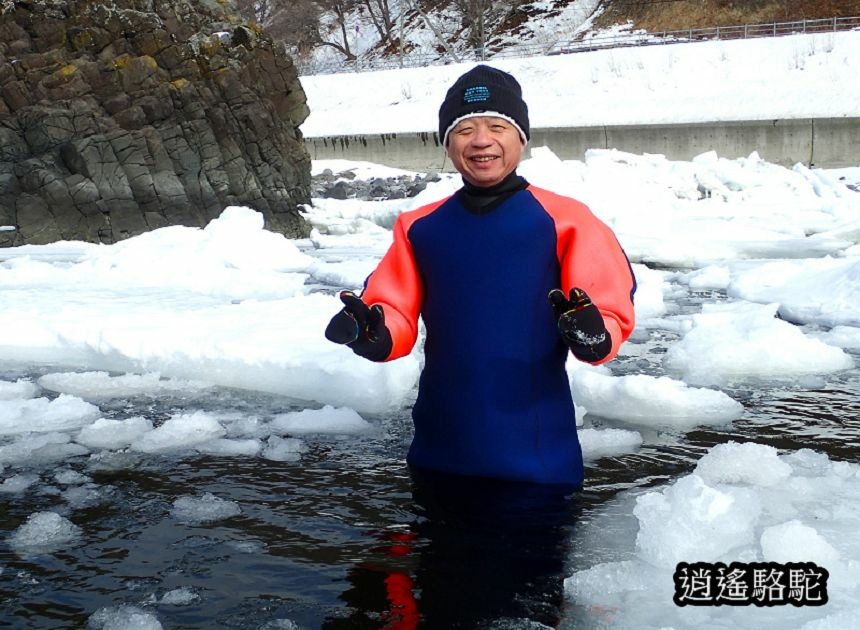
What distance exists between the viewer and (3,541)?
8.74ft

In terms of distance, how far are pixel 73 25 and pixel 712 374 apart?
12122mm

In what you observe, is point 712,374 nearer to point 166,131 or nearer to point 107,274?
point 107,274

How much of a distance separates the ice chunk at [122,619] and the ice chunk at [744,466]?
1777mm

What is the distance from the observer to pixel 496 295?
8.61 ft

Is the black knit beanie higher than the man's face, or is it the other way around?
the black knit beanie

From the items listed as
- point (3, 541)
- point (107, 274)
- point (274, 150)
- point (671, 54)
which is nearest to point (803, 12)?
point (671, 54)

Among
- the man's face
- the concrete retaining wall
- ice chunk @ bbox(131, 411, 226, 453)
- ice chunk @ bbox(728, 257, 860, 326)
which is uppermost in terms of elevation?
the man's face

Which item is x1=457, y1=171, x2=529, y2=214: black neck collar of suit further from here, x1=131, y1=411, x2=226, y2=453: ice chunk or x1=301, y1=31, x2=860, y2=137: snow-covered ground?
x1=301, y1=31, x2=860, y2=137: snow-covered ground

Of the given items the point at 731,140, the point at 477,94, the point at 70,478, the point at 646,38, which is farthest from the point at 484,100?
the point at 646,38

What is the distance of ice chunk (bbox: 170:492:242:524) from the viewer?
2877 mm

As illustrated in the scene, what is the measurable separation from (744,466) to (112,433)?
8.07 ft

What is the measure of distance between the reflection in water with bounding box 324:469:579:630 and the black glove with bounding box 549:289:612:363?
0.60 metres

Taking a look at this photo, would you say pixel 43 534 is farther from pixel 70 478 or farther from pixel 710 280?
pixel 710 280

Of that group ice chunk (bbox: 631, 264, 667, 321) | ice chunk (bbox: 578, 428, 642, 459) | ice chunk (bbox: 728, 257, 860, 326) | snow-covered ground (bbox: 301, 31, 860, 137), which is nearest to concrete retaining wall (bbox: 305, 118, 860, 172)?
snow-covered ground (bbox: 301, 31, 860, 137)
